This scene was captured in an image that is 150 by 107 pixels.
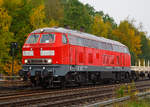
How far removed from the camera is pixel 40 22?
3309cm

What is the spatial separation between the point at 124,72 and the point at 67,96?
14292mm

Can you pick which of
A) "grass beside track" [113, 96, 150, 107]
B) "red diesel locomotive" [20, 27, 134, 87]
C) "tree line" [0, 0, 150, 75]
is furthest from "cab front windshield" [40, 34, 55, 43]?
"grass beside track" [113, 96, 150, 107]

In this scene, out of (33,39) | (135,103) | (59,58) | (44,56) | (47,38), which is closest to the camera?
(135,103)

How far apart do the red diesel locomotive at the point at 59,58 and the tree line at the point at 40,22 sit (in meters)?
4.08

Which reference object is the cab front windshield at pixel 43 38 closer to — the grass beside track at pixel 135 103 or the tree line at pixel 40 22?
the tree line at pixel 40 22

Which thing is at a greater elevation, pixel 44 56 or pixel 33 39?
pixel 33 39

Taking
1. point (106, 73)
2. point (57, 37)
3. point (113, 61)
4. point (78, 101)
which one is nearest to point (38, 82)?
point (57, 37)

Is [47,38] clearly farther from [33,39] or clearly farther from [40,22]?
[40,22]

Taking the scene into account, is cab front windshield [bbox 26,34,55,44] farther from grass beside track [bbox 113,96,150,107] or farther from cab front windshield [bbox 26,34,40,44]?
grass beside track [bbox 113,96,150,107]

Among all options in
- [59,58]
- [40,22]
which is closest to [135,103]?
[59,58]

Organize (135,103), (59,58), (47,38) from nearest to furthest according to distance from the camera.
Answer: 1. (135,103)
2. (59,58)
3. (47,38)

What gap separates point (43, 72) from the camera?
15.6 metres

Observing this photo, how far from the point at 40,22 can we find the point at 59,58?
17.8m

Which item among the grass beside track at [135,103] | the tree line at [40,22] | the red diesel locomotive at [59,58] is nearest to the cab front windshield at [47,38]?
the red diesel locomotive at [59,58]
